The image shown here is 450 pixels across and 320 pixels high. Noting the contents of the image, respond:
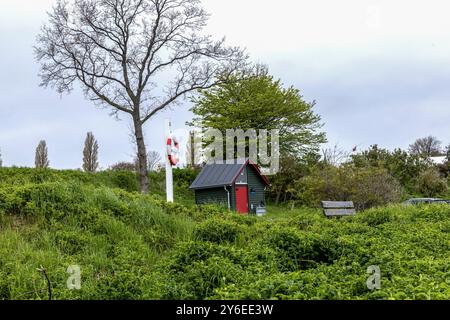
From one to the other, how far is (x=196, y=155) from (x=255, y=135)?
18.6ft

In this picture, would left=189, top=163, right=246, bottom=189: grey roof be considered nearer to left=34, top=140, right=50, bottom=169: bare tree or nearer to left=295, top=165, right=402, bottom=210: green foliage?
left=295, top=165, right=402, bottom=210: green foliage

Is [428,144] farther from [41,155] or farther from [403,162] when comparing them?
[41,155]

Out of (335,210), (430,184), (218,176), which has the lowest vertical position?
Result: (335,210)

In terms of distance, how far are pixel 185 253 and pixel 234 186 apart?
1469 centimetres

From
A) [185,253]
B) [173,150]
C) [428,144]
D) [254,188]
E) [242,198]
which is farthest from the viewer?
[428,144]

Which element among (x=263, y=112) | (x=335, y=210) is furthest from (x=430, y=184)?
(x=335, y=210)

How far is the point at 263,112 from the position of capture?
3028 centimetres

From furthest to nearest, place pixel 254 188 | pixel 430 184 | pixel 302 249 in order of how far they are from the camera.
A: pixel 430 184 < pixel 254 188 < pixel 302 249

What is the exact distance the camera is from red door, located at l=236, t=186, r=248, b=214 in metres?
19.9

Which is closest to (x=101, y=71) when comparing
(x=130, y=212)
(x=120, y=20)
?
(x=120, y=20)

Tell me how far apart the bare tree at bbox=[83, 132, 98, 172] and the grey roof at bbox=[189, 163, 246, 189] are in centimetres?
1077

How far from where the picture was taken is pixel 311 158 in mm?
28969

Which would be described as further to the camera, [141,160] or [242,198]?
[141,160]
